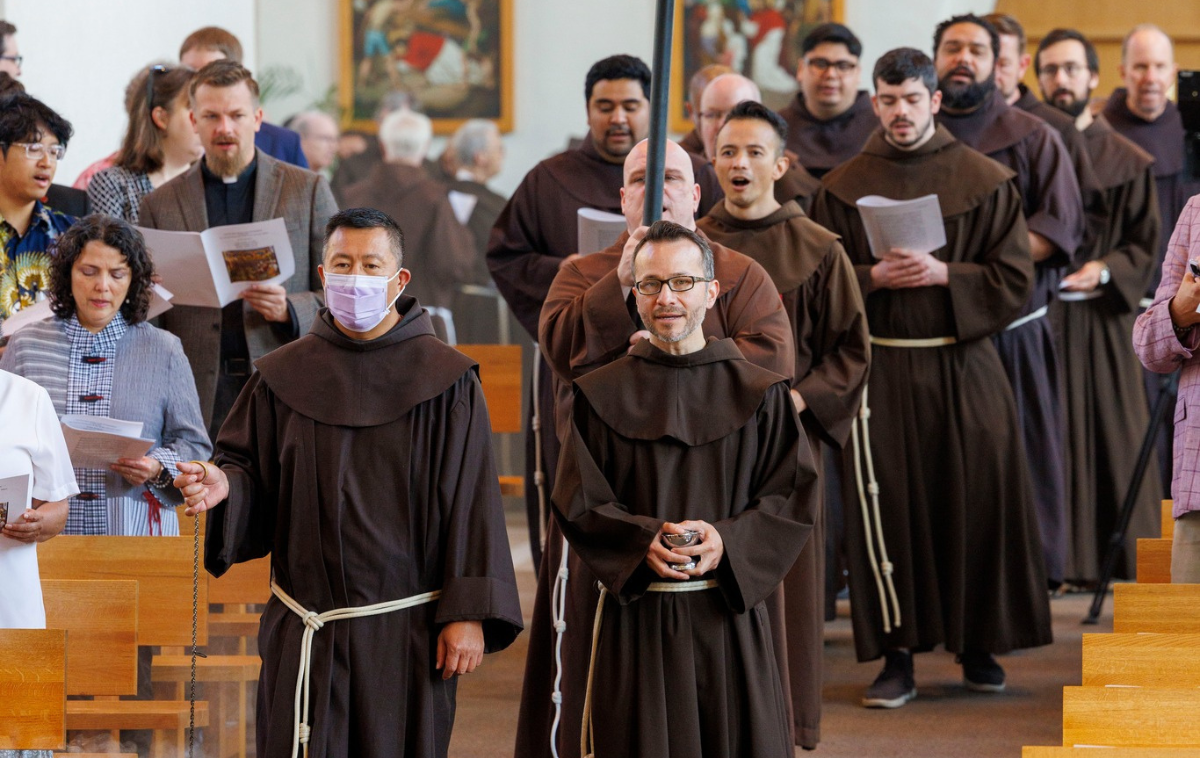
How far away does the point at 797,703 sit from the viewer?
17.4ft

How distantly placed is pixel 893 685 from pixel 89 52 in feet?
20.0

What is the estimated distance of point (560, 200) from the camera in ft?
21.8

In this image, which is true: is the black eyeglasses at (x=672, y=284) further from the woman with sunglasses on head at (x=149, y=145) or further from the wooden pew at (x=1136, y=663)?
the woman with sunglasses on head at (x=149, y=145)

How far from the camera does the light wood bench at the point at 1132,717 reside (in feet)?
11.1

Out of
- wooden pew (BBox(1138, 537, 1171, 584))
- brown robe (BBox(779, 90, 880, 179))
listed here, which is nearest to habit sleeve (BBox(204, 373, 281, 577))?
wooden pew (BBox(1138, 537, 1171, 584))

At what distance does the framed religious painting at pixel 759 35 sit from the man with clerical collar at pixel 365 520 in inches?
338

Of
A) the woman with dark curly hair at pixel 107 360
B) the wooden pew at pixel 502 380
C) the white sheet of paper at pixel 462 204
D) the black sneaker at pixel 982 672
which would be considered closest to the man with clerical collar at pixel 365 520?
the woman with dark curly hair at pixel 107 360

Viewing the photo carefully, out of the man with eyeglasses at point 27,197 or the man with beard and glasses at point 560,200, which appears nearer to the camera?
the man with eyeglasses at point 27,197

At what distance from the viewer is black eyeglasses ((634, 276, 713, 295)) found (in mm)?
4074

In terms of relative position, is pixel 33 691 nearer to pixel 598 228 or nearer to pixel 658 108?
pixel 658 108

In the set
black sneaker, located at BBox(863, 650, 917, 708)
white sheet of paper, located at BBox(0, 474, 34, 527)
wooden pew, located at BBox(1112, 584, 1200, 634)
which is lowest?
black sneaker, located at BBox(863, 650, 917, 708)

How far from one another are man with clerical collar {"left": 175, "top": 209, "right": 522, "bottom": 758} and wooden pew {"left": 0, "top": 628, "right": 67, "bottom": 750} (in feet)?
1.37

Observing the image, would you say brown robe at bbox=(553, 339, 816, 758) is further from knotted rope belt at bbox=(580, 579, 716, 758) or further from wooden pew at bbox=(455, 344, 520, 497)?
wooden pew at bbox=(455, 344, 520, 497)

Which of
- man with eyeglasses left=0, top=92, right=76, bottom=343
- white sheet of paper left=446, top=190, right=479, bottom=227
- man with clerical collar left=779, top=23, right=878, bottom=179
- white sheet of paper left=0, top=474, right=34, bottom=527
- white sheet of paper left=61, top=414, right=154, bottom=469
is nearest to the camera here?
white sheet of paper left=0, top=474, right=34, bottom=527
